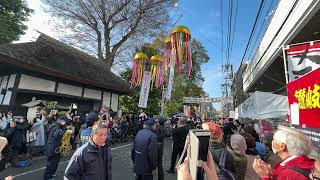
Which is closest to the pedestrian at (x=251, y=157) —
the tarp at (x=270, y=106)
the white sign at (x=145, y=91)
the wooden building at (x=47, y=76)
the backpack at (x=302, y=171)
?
the backpack at (x=302, y=171)

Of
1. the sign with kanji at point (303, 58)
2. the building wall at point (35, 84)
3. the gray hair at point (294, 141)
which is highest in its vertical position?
the building wall at point (35, 84)

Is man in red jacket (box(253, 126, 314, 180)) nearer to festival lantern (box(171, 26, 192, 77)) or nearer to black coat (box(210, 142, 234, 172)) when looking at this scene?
black coat (box(210, 142, 234, 172))

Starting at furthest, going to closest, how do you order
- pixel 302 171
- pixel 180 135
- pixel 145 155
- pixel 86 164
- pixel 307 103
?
pixel 180 135, pixel 145 155, pixel 307 103, pixel 86 164, pixel 302 171

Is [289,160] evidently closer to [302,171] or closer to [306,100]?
[302,171]

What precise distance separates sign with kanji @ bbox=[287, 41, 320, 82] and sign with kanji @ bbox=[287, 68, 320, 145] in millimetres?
357

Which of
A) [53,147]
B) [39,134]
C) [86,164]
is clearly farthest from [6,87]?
[86,164]

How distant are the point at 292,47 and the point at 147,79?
740 cm

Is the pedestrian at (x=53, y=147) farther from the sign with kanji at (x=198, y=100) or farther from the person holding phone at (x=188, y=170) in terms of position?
the sign with kanji at (x=198, y=100)

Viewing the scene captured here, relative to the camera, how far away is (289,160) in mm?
2596

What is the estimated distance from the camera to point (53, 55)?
1559cm

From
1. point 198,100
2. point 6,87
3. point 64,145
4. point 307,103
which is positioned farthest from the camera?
point 198,100

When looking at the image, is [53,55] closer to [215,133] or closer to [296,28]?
[296,28]

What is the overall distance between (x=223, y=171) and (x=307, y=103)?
1751mm

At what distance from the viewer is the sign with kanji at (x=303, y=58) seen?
475 cm
